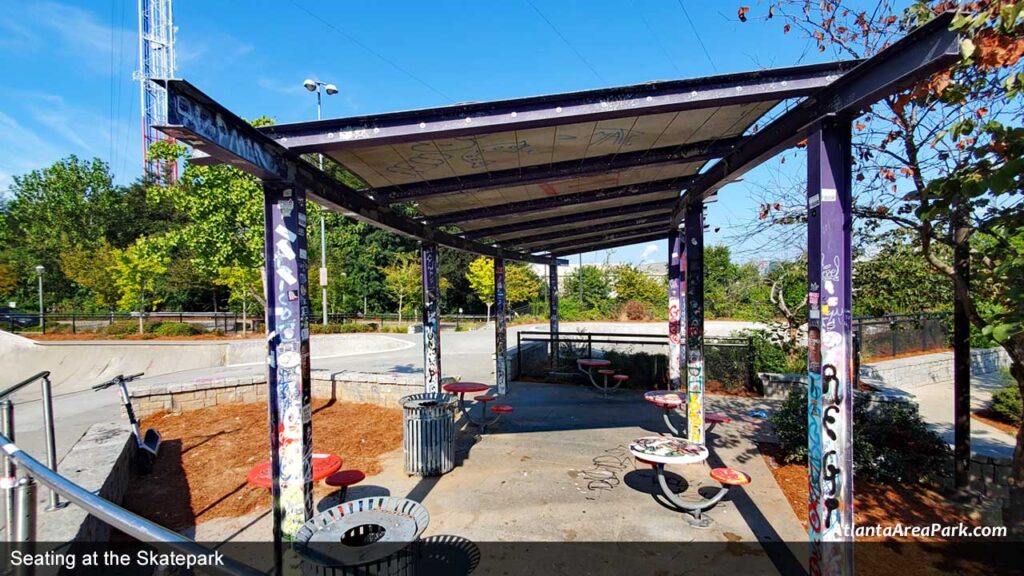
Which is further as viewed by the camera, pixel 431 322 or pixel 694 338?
pixel 431 322

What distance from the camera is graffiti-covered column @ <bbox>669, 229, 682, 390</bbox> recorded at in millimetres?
8539

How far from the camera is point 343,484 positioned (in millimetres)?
4527

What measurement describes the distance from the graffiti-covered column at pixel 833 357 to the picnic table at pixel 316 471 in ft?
12.3

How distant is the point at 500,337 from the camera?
10.6m

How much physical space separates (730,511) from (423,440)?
11.1 ft

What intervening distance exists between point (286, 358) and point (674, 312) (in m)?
6.73

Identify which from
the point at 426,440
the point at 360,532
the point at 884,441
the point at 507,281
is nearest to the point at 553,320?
the point at 426,440

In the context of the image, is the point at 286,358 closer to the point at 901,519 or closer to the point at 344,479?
the point at 344,479

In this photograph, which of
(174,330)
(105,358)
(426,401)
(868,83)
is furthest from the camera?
(174,330)

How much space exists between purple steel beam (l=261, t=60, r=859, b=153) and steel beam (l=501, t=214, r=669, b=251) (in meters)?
5.59

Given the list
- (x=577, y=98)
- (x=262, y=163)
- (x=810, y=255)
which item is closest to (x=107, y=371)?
(x=262, y=163)

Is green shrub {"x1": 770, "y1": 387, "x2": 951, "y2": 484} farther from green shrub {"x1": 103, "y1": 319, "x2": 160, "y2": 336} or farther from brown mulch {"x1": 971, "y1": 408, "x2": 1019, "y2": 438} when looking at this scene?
green shrub {"x1": 103, "y1": 319, "x2": 160, "y2": 336}

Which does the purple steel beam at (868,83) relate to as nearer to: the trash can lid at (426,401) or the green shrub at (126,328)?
the trash can lid at (426,401)

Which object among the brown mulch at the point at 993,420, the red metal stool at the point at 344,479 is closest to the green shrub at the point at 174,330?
the red metal stool at the point at 344,479
